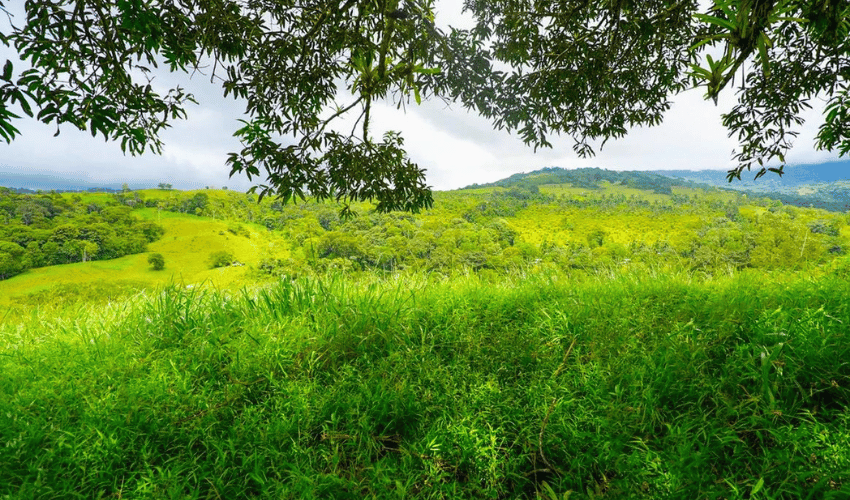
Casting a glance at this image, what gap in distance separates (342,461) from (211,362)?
996 mm

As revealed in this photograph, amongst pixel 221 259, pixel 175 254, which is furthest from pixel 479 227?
pixel 175 254

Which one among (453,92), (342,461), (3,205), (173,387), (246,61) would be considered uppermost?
(453,92)

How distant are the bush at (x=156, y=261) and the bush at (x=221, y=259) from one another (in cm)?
214

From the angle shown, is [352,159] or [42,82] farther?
[352,159]

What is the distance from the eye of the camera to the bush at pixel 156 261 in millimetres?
10977

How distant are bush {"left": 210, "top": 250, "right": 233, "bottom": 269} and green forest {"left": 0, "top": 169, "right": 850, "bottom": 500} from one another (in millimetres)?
7202

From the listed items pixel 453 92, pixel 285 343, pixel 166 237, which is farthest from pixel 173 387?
pixel 166 237

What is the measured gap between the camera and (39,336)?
2.23 meters

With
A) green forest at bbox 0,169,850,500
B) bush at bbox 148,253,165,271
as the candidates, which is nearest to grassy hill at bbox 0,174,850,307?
bush at bbox 148,253,165,271

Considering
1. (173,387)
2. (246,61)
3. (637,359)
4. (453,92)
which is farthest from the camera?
(453,92)

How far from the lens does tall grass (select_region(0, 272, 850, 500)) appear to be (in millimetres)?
1240

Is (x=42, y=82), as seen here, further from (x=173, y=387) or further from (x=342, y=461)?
(x=342, y=461)

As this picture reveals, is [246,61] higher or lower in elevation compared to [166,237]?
→ higher

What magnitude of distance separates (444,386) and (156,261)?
13.1m
